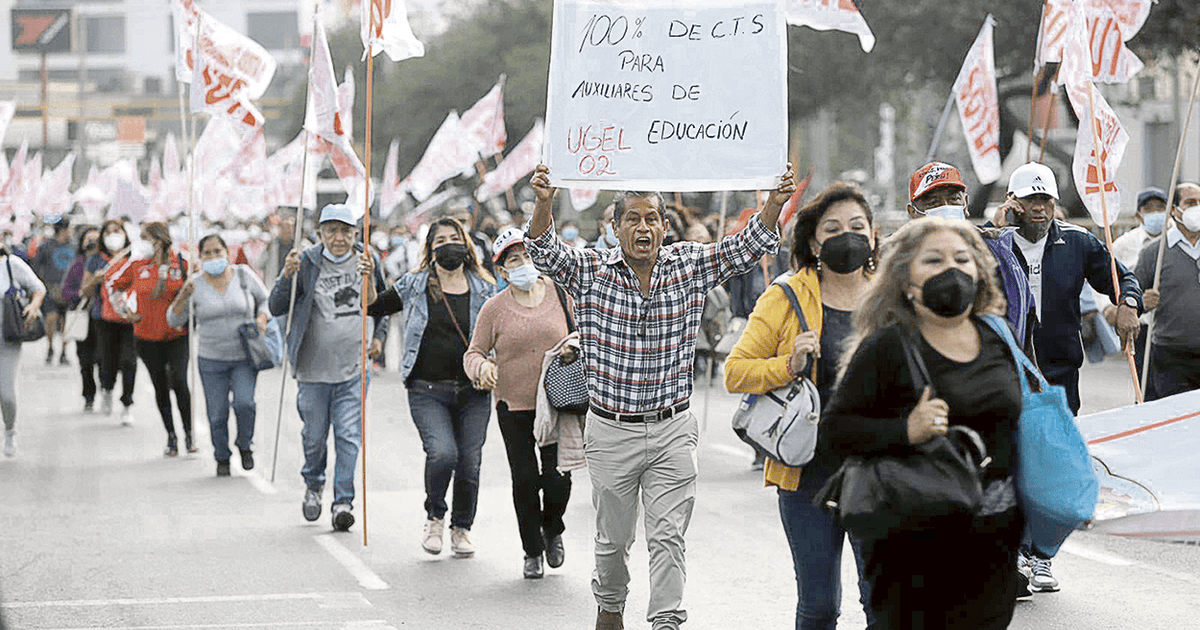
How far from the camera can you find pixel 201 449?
49.3 feet

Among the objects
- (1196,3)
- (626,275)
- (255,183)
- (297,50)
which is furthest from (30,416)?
(297,50)

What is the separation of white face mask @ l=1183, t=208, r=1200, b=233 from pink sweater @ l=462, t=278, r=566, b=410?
13.0 feet

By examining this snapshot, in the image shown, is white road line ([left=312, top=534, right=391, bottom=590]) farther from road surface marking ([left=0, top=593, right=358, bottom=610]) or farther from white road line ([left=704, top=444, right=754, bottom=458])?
white road line ([left=704, top=444, right=754, bottom=458])

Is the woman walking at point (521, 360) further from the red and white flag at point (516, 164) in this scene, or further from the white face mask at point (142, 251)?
the red and white flag at point (516, 164)

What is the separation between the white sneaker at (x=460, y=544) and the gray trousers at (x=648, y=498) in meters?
2.69

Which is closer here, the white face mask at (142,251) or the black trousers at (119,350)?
the white face mask at (142,251)

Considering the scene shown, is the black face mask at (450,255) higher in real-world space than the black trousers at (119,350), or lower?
higher

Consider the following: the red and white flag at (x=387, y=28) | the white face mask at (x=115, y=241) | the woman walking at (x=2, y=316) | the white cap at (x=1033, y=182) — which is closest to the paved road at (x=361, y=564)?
the woman walking at (x=2, y=316)

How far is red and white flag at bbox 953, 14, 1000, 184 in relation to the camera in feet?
44.8

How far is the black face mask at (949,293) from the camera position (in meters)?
4.42

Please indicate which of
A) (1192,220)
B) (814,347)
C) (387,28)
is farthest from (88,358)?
(814,347)

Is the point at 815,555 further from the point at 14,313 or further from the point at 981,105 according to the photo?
the point at 14,313

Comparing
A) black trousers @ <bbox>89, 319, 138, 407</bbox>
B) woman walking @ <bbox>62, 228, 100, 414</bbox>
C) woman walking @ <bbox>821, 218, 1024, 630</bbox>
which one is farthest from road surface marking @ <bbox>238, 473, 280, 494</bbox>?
woman walking @ <bbox>821, 218, 1024, 630</bbox>

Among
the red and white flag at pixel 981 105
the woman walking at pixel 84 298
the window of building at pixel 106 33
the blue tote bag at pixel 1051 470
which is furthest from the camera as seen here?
the window of building at pixel 106 33
